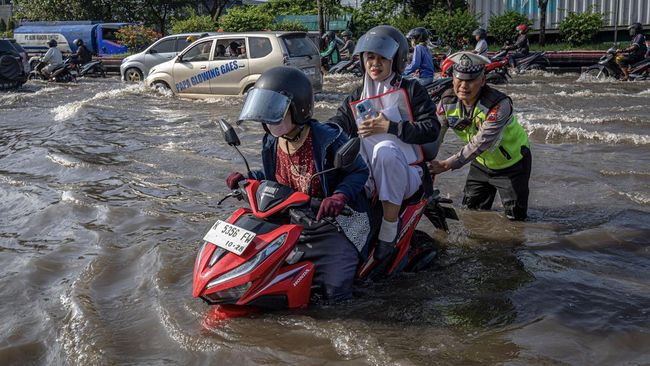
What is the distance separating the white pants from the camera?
4031 millimetres

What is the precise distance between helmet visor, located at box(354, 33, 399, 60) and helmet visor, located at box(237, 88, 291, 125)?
749 mm

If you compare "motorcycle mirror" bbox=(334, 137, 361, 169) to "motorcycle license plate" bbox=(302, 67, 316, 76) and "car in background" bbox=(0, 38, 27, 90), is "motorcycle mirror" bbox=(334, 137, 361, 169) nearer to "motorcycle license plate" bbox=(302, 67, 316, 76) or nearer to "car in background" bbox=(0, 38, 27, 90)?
"motorcycle license plate" bbox=(302, 67, 316, 76)

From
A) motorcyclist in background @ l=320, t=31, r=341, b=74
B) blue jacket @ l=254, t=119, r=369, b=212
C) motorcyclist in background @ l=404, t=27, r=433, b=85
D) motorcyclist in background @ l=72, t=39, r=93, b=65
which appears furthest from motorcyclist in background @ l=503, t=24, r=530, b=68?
blue jacket @ l=254, t=119, r=369, b=212

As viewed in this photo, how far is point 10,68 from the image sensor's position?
18859 millimetres

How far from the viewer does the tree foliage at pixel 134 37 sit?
93.7 ft

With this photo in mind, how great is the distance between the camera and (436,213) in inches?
202

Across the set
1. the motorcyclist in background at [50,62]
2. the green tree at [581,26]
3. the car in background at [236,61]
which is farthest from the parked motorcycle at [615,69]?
the motorcyclist in background at [50,62]

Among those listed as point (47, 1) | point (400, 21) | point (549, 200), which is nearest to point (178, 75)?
point (549, 200)

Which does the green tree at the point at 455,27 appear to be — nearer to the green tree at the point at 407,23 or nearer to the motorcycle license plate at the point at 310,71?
the green tree at the point at 407,23

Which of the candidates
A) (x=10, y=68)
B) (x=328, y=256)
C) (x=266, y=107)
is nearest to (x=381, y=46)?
(x=266, y=107)

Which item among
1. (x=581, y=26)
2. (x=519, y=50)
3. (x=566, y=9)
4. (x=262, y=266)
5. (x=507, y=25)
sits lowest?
(x=262, y=266)

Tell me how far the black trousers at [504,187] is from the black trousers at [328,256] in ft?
6.79

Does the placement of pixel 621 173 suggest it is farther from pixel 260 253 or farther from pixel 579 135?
pixel 260 253

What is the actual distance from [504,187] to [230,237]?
271 centimetres
